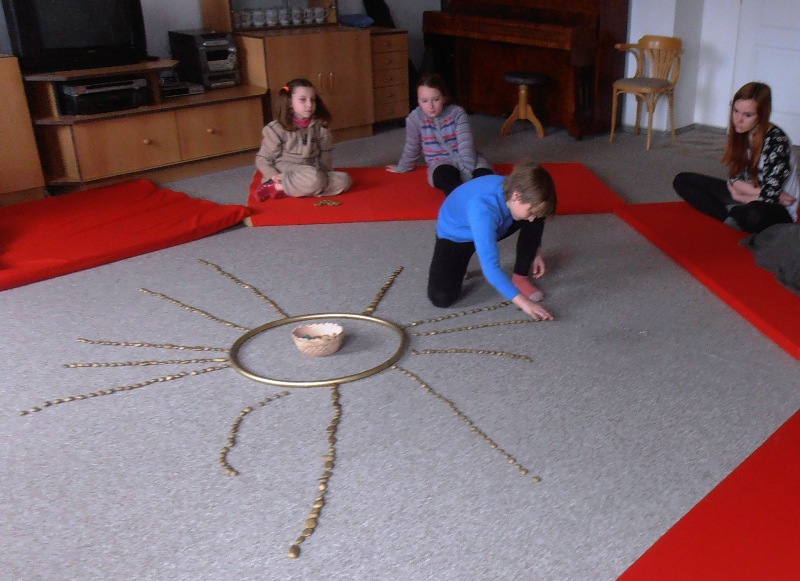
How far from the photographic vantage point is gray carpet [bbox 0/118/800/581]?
6.01 ft

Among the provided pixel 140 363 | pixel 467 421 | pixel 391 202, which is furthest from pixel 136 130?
pixel 467 421

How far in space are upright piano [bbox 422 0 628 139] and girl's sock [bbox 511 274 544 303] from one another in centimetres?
273

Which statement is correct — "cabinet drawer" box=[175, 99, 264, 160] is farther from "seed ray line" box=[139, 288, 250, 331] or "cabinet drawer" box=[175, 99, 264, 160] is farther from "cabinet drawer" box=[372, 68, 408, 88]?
"seed ray line" box=[139, 288, 250, 331]

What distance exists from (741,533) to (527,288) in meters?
1.36

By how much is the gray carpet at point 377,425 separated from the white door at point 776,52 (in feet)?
8.29

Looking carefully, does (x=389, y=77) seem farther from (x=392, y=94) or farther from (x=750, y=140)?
(x=750, y=140)

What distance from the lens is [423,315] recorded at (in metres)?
2.91

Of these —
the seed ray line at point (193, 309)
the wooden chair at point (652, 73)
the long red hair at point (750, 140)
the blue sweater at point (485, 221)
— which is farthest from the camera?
the wooden chair at point (652, 73)

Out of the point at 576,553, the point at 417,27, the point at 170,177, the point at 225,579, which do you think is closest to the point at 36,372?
the point at 225,579

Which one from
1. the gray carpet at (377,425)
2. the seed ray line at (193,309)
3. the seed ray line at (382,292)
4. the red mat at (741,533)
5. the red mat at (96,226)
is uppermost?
the red mat at (96,226)

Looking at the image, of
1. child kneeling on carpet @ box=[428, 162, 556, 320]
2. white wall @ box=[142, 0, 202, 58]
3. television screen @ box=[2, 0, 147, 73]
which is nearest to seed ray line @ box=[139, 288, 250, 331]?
child kneeling on carpet @ box=[428, 162, 556, 320]

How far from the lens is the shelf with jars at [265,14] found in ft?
17.0

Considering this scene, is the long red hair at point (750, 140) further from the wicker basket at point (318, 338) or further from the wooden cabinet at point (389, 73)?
the wooden cabinet at point (389, 73)

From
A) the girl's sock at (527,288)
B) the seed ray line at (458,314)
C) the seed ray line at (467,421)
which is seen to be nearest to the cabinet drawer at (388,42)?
the girl's sock at (527,288)
